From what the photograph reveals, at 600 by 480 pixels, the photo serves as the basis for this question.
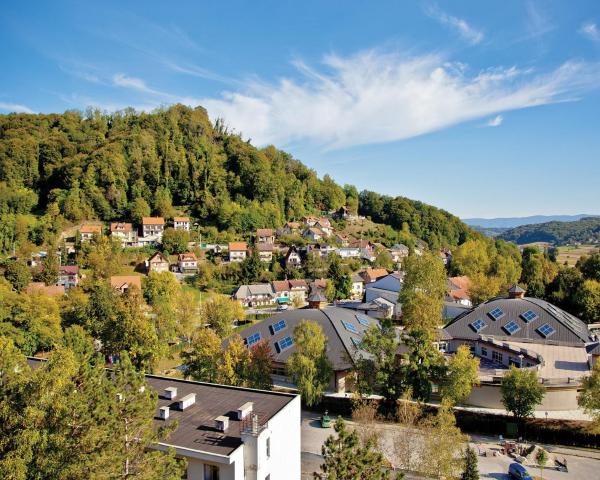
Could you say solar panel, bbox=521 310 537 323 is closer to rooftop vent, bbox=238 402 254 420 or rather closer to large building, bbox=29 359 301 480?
large building, bbox=29 359 301 480

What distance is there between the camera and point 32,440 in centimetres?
893

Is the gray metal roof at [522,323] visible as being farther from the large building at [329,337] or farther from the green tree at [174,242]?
the green tree at [174,242]

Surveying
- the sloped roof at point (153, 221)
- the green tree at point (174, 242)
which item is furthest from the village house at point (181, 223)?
the green tree at point (174, 242)

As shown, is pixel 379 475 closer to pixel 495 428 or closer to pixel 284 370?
pixel 495 428

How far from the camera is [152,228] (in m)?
78.2

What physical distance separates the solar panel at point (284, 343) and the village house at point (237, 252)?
4243 centimetres

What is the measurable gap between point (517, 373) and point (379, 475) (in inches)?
577

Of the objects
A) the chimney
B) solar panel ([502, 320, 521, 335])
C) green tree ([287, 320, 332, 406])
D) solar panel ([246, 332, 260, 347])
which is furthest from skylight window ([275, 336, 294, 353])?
the chimney

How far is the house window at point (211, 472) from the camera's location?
13.1 m

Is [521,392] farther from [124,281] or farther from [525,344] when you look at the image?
[124,281]

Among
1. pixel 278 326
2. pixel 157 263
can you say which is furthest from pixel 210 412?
pixel 157 263

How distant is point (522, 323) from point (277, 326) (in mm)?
19845

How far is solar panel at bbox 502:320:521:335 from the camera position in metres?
33.1

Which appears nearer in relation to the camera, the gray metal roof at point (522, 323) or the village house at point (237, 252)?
the gray metal roof at point (522, 323)
